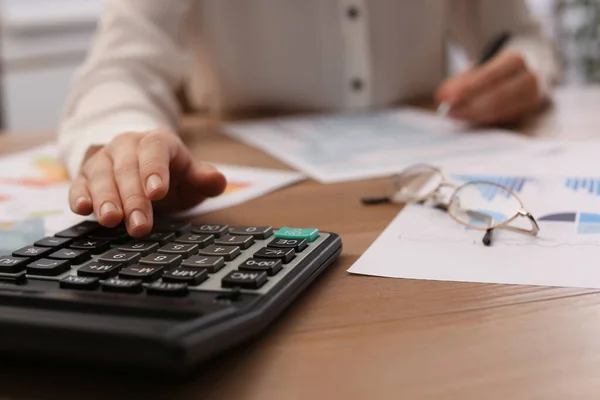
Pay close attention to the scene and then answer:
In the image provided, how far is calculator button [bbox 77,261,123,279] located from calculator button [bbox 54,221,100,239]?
0.23ft

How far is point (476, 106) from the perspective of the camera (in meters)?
0.91

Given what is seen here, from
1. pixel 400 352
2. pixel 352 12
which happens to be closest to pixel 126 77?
pixel 352 12

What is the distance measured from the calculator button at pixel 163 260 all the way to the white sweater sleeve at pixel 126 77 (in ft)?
1.09

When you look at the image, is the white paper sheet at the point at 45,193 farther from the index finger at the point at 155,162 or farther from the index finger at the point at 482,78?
the index finger at the point at 482,78

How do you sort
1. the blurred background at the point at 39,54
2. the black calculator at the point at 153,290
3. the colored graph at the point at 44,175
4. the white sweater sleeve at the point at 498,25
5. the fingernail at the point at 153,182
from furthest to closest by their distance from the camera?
the blurred background at the point at 39,54 < the white sweater sleeve at the point at 498,25 < the colored graph at the point at 44,175 < the fingernail at the point at 153,182 < the black calculator at the point at 153,290

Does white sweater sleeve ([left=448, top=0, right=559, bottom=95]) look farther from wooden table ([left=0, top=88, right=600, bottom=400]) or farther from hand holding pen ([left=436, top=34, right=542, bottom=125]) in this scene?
wooden table ([left=0, top=88, right=600, bottom=400])

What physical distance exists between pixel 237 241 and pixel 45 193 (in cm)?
32

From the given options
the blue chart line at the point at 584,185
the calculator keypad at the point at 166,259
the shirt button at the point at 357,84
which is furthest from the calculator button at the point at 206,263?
the shirt button at the point at 357,84

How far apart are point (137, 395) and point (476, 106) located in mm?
722

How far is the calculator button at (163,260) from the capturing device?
1.19 ft

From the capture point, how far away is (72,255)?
1.27 ft

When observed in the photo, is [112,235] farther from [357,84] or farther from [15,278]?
[357,84]

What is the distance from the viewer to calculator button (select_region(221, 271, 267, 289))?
33 centimetres

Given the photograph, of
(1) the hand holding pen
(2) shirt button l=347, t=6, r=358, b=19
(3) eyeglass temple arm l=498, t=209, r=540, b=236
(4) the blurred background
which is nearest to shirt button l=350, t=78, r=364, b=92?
(2) shirt button l=347, t=6, r=358, b=19
